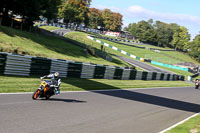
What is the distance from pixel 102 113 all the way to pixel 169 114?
3.98 m

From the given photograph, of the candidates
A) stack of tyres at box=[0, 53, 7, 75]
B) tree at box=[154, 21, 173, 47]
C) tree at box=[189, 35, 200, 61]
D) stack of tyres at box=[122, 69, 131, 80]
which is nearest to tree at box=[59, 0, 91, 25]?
tree at box=[189, 35, 200, 61]

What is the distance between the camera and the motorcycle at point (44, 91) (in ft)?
36.4

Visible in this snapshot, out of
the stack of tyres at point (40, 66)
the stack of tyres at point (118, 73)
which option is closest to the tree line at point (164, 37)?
the stack of tyres at point (118, 73)

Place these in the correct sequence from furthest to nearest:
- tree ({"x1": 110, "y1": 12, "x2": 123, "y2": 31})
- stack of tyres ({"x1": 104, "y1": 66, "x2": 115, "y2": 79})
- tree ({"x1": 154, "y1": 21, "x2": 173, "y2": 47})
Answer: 1. tree ({"x1": 110, "y1": 12, "x2": 123, "y2": 31})
2. tree ({"x1": 154, "y1": 21, "x2": 173, "y2": 47})
3. stack of tyres ({"x1": 104, "y1": 66, "x2": 115, "y2": 79})

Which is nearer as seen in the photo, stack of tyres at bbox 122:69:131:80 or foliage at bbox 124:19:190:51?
stack of tyres at bbox 122:69:131:80

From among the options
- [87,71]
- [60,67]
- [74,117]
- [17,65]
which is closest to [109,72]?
[87,71]

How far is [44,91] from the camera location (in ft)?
36.9

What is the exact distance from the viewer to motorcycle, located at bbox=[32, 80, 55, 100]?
11109mm

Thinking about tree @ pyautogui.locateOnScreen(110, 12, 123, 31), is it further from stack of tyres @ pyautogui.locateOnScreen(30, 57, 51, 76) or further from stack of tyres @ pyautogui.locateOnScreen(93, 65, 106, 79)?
stack of tyres @ pyautogui.locateOnScreen(30, 57, 51, 76)

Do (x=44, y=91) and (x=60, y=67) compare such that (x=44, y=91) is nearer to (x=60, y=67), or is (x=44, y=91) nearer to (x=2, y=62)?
(x=2, y=62)

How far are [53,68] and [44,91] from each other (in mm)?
7804

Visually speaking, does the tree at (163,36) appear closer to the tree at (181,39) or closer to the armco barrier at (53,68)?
the tree at (181,39)

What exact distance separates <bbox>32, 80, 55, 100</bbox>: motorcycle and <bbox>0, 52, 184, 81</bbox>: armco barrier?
557cm

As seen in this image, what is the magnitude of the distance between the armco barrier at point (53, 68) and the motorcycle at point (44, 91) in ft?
18.3
